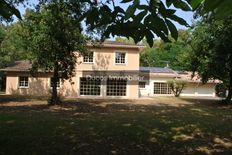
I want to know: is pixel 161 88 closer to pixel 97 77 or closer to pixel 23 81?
pixel 97 77

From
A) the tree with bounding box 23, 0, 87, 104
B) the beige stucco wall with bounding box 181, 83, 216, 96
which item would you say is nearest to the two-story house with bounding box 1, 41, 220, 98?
the beige stucco wall with bounding box 181, 83, 216, 96

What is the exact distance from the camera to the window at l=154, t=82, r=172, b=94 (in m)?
45.4

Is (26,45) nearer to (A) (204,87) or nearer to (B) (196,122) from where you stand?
(B) (196,122)

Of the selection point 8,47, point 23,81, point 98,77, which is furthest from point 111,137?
point 8,47

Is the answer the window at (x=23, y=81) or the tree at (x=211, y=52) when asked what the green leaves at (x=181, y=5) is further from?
the window at (x=23, y=81)

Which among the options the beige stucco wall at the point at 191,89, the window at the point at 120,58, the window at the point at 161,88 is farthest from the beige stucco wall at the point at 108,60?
the window at the point at 161,88

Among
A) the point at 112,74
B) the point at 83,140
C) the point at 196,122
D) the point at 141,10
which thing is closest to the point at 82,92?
the point at 112,74

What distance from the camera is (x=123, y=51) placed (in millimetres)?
37781

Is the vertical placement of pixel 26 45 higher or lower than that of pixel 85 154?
higher

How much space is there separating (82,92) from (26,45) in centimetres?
1322

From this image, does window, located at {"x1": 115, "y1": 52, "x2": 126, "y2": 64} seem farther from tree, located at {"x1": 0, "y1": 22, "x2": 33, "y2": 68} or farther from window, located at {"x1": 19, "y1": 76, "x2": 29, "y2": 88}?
tree, located at {"x1": 0, "y1": 22, "x2": 33, "y2": 68}

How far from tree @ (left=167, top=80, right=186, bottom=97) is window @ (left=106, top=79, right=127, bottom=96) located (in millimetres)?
8028

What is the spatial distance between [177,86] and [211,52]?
48.7 ft

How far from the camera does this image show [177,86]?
143 feet
